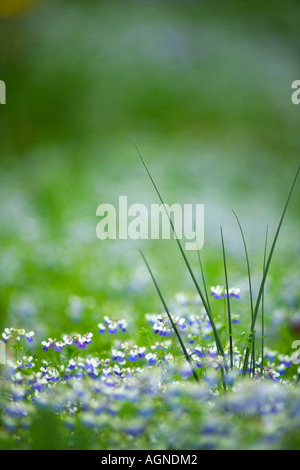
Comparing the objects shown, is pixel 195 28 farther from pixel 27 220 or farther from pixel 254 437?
pixel 254 437

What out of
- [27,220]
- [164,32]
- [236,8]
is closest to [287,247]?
[27,220]

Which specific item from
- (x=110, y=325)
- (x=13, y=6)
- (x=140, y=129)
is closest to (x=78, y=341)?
(x=110, y=325)

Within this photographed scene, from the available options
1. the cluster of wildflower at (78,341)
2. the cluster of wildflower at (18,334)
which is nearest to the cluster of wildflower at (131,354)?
the cluster of wildflower at (78,341)

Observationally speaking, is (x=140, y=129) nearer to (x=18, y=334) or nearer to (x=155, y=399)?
(x=18, y=334)

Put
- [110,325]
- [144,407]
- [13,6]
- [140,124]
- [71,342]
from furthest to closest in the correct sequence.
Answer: [140,124] < [13,6] < [110,325] < [71,342] < [144,407]

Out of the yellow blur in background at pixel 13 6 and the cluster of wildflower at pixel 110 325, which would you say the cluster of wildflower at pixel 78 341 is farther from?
the yellow blur in background at pixel 13 6
